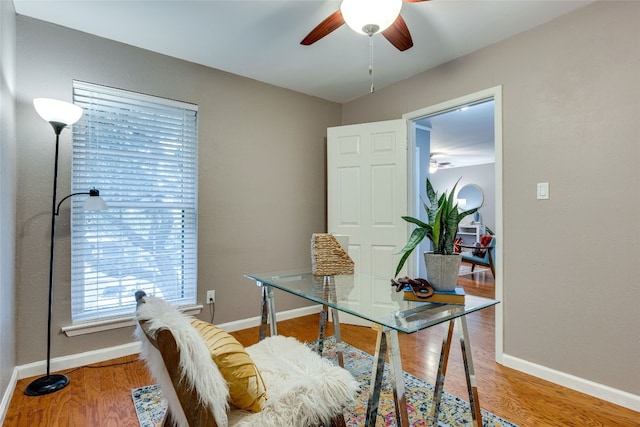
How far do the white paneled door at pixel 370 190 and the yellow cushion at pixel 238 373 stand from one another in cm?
209

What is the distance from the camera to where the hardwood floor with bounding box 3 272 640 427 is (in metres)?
1.70

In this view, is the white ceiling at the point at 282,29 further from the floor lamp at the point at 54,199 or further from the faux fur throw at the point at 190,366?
the faux fur throw at the point at 190,366

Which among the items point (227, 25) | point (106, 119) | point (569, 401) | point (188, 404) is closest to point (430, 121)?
point (227, 25)

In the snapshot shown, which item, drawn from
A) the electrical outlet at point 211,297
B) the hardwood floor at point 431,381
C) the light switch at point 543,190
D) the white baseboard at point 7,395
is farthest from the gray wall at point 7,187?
the light switch at point 543,190

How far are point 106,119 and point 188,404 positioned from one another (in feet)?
7.62

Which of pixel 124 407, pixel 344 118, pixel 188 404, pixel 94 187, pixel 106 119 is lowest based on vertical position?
pixel 124 407

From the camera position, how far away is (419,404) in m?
1.83

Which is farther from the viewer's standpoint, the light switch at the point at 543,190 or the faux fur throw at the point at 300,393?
the light switch at the point at 543,190

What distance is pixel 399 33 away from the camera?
6.14 feet

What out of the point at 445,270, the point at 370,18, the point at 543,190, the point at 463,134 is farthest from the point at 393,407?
the point at 463,134

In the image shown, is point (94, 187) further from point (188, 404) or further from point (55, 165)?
point (188, 404)

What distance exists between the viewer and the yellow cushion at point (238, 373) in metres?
0.97

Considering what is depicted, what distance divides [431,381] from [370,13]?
2198mm

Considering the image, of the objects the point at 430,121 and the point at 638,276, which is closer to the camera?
the point at 638,276
